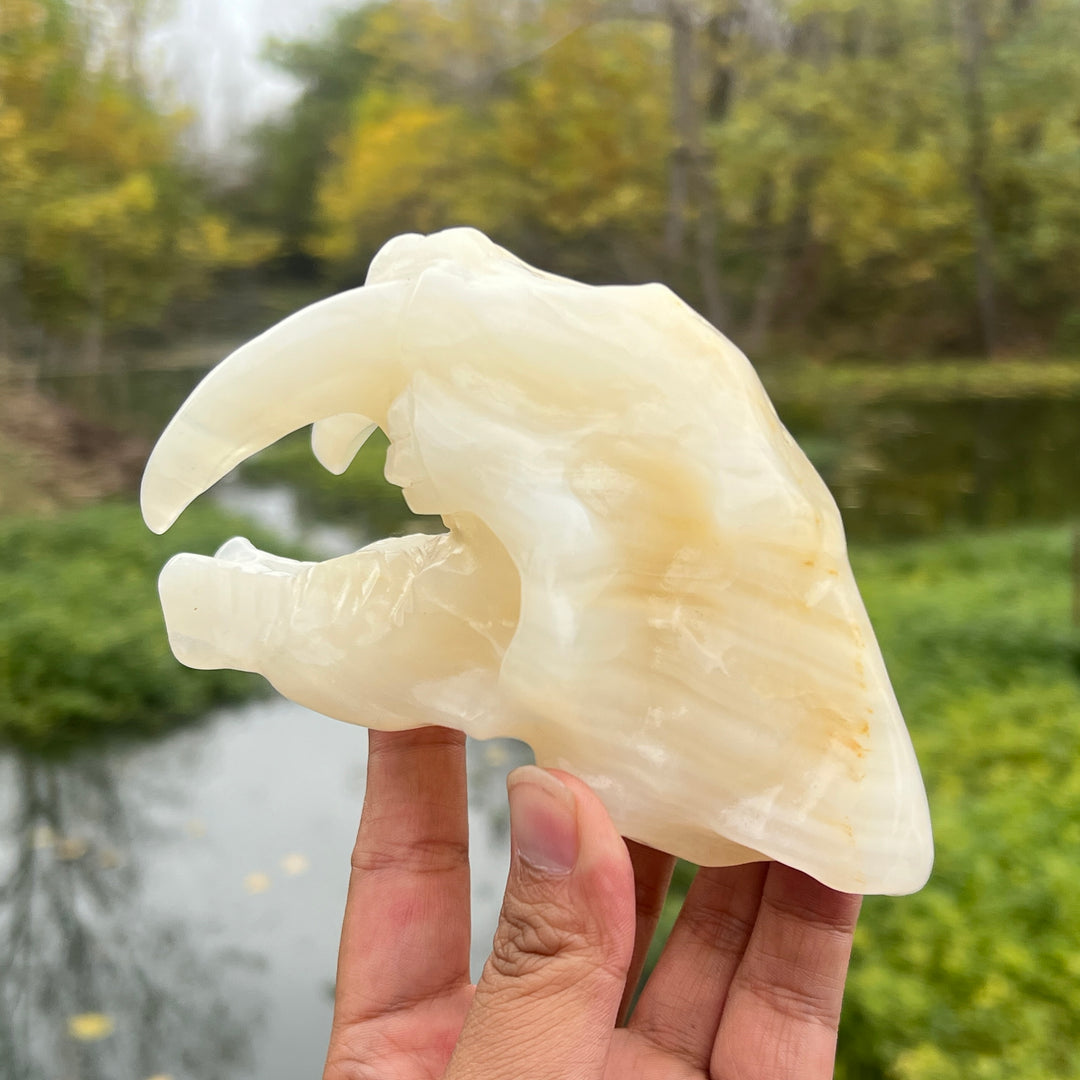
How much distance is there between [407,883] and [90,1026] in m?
1.38

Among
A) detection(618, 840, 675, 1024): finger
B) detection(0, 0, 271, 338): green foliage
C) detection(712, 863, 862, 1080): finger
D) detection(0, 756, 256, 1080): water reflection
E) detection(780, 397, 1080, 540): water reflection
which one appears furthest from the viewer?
detection(0, 0, 271, 338): green foliage

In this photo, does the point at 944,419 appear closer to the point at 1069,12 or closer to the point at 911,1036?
the point at 1069,12

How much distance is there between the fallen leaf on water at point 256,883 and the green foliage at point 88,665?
909 mm

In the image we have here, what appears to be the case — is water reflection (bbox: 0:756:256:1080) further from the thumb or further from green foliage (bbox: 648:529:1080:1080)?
the thumb

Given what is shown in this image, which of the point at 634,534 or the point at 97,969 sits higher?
the point at 634,534

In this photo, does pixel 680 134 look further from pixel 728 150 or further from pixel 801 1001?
pixel 801 1001

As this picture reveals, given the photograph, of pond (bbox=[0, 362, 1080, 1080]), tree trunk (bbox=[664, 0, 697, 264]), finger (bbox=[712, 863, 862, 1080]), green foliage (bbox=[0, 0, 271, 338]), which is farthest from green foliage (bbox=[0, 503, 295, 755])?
tree trunk (bbox=[664, 0, 697, 264])

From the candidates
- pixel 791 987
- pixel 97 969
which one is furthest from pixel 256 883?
pixel 791 987

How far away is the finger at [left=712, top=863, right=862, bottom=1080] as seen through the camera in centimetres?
125

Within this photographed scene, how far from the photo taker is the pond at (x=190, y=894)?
225cm

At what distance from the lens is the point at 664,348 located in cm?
111

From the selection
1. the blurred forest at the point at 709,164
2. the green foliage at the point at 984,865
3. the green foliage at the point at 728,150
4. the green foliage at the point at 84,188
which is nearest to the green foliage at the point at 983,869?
the green foliage at the point at 984,865

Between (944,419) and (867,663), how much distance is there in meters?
8.48

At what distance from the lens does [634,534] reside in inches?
44.3
